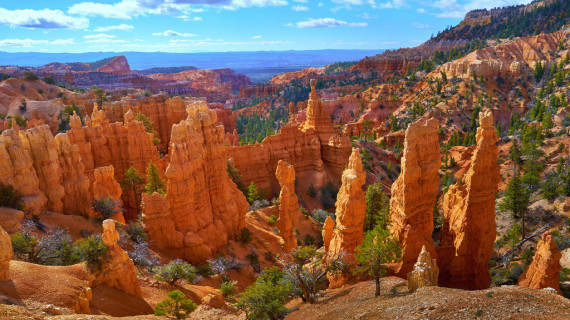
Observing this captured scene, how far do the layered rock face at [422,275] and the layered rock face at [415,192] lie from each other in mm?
3728

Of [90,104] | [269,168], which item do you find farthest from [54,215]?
[90,104]

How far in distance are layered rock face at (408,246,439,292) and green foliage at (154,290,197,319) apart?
11.3 meters

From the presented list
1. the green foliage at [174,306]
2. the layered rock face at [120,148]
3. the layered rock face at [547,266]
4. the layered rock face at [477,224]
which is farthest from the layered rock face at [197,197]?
the layered rock face at [547,266]

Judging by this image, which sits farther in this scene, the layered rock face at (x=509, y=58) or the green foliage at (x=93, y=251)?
the layered rock face at (x=509, y=58)

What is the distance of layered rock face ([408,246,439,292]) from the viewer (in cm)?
1720

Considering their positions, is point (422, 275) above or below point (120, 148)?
below

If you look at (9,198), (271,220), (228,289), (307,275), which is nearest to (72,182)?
(9,198)

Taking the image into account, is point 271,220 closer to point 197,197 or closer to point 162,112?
point 197,197

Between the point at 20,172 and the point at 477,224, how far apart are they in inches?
1192

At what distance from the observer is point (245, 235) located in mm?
34562

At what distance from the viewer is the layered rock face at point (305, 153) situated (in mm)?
54125

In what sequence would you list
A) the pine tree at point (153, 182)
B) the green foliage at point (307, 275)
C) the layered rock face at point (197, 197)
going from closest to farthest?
the green foliage at point (307, 275) → the layered rock face at point (197, 197) → the pine tree at point (153, 182)

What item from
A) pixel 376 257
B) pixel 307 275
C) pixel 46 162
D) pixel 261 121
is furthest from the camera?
pixel 261 121

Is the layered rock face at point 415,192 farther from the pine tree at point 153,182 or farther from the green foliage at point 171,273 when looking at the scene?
the pine tree at point 153,182
